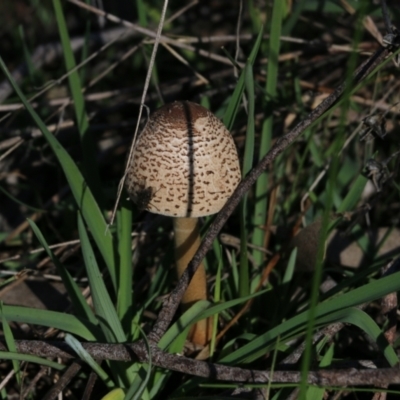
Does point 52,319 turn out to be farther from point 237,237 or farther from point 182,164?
point 237,237

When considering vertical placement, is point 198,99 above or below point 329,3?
below

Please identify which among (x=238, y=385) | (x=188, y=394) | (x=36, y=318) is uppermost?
(x=36, y=318)

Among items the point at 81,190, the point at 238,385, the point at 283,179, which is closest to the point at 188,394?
the point at 238,385

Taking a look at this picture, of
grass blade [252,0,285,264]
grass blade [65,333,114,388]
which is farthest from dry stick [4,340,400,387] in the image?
grass blade [252,0,285,264]

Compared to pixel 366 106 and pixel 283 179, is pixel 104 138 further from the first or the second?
pixel 366 106

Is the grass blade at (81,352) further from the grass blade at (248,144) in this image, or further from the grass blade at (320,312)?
the grass blade at (248,144)

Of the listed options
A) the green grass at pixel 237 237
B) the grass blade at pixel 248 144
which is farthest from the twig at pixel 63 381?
the grass blade at pixel 248 144
